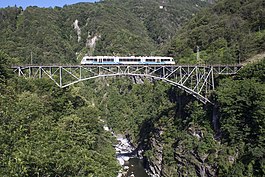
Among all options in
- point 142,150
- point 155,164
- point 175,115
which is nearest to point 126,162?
point 142,150

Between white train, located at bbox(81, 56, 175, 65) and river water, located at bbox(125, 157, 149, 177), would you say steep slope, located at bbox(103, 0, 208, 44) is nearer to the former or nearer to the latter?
river water, located at bbox(125, 157, 149, 177)

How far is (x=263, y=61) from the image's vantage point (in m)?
27.2

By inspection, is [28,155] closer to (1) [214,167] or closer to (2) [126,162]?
(1) [214,167]

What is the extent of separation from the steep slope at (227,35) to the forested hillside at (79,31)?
1697 centimetres

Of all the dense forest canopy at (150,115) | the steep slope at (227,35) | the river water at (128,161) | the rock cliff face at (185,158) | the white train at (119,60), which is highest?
the steep slope at (227,35)

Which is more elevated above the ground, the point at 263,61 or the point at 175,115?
the point at 263,61

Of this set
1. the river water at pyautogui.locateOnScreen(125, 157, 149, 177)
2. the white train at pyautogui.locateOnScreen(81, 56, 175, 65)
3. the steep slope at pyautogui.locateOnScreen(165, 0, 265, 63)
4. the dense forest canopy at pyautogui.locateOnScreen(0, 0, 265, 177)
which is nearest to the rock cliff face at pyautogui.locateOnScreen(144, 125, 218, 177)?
the dense forest canopy at pyautogui.locateOnScreen(0, 0, 265, 177)

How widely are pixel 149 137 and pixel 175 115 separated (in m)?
5.29

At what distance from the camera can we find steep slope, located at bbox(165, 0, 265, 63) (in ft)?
125

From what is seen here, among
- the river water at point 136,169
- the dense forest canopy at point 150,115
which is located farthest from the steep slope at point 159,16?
the river water at point 136,169

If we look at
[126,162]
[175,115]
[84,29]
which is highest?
[84,29]

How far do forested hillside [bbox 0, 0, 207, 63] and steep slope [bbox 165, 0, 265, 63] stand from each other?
668 inches

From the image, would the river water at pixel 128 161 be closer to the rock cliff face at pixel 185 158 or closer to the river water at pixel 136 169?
the river water at pixel 136 169

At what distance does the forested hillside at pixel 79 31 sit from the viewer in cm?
7412
